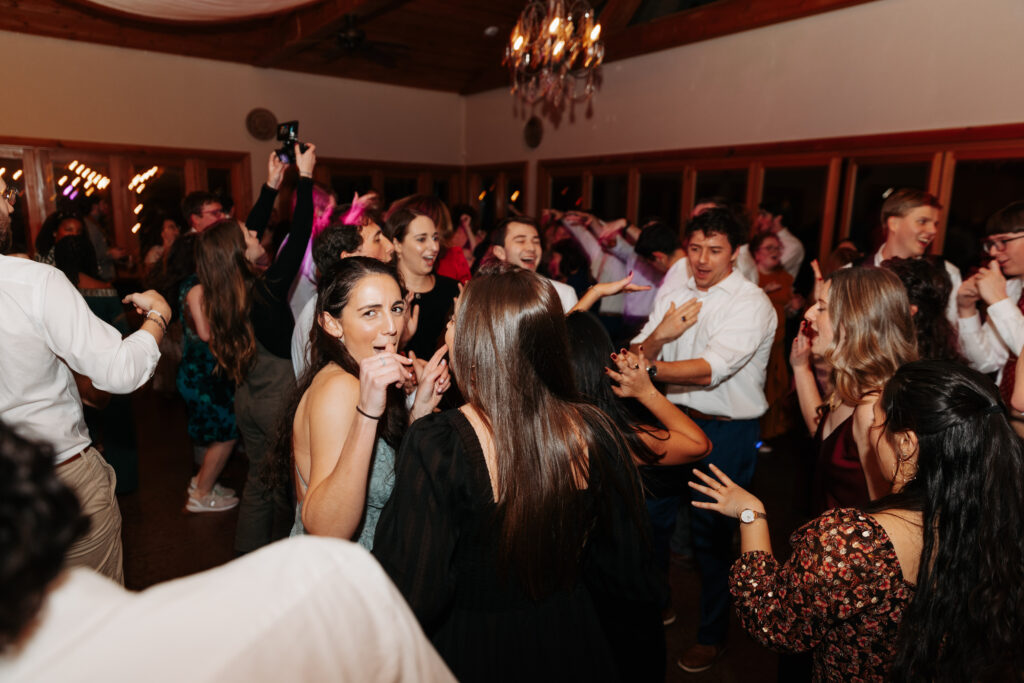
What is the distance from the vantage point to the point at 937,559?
1098mm

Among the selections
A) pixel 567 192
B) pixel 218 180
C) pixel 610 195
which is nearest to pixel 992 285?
pixel 610 195

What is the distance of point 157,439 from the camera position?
15.2 feet

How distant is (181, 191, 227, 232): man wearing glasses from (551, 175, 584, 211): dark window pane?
4564 mm

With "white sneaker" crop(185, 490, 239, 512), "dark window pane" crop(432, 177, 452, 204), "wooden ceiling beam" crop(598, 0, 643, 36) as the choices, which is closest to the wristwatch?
"white sneaker" crop(185, 490, 239, 512)

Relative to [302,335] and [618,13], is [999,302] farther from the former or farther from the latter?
[618,13]

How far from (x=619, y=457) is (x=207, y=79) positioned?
761 cm

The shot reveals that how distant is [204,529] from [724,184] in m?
5.29

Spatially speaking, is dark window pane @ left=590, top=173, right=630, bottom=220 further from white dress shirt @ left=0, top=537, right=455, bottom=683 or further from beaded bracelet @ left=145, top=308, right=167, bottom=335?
white dress shirt @ left=0, top=537, right=455, bottom=683

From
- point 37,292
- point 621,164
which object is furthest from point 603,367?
point 621,164

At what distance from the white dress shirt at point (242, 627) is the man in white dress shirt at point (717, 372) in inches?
71.7

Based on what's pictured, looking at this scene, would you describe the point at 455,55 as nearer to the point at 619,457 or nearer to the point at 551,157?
the point at 551,157

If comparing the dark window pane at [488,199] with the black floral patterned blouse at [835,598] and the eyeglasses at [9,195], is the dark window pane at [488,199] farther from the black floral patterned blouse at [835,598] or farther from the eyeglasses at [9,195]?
the black floral patterned blouse at [835,598]

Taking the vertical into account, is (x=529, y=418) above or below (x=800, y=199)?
below

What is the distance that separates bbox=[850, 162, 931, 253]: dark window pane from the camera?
4.73m
